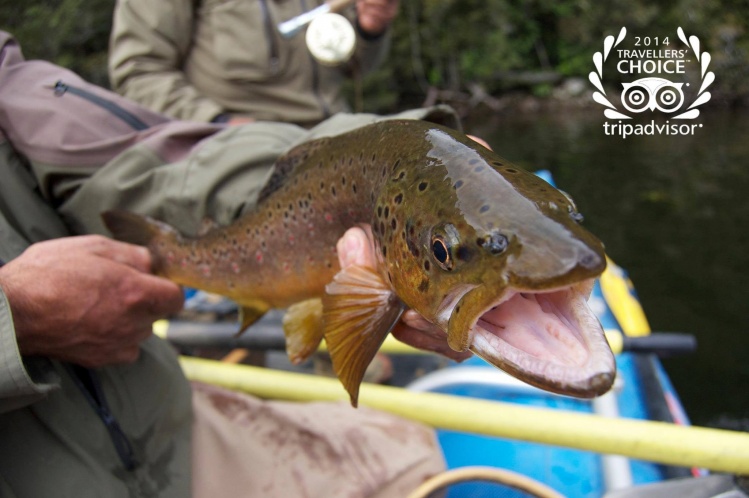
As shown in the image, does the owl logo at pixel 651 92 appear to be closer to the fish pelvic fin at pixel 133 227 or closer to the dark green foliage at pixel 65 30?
the fish pelvic fin at pixel 133 227

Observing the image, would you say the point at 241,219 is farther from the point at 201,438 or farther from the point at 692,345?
the point at 692,345

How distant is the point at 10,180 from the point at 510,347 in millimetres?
1451

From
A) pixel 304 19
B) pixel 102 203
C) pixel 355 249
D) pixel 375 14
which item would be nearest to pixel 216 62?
pixel 304 19

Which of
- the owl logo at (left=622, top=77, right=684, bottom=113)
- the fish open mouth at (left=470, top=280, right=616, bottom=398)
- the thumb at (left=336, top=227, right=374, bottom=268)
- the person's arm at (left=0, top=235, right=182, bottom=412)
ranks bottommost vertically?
the owl logo at (left=622, top=77, right=684, bottom=113)

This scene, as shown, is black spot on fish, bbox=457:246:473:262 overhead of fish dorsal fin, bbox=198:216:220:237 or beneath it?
overhead

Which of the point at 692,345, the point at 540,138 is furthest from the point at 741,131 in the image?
the point at 692,345

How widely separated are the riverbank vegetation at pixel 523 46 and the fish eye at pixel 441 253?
1587 cm

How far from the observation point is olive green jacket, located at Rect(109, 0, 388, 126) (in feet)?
9.63

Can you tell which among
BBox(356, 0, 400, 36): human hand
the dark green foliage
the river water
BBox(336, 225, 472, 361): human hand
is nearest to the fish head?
BBox(336, 225, 472, 361): human hand

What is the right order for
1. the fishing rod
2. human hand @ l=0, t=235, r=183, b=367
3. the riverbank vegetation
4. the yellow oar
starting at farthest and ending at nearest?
the riverbank vegetation
the fishing rod
the yellow oar
human hand @ l=0, t=235, r=183, b=367

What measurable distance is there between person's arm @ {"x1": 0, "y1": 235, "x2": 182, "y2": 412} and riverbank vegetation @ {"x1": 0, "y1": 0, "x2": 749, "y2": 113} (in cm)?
1544

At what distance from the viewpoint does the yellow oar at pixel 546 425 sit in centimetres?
169

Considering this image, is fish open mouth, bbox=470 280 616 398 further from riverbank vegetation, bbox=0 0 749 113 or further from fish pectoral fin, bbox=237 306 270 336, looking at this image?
riverbank vegetation, bbox=0 0 749 113

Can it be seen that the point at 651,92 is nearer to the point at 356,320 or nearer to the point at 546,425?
the point at 546,425
